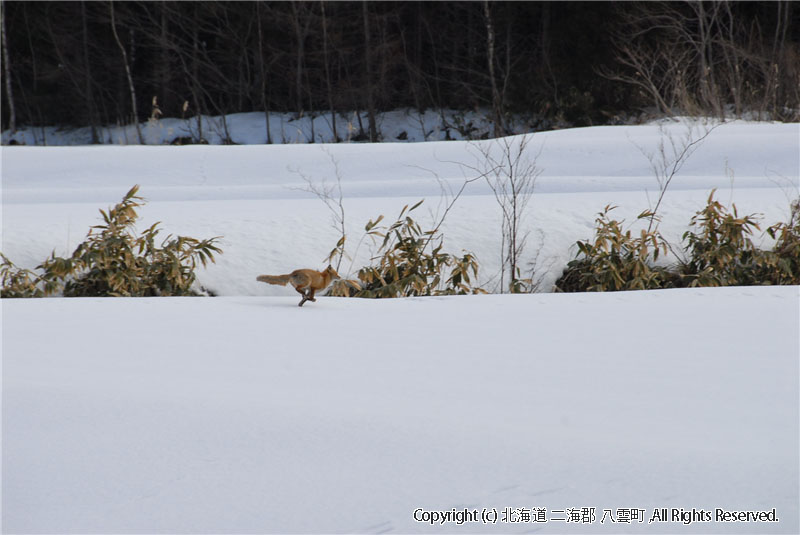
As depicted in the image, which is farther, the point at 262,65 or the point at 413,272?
the point at 262,65

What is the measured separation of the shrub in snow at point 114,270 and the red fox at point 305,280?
1065 millimetres

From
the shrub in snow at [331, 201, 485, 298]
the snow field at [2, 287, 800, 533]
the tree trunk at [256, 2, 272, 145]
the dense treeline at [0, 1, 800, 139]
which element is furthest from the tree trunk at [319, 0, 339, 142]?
the snow field at [2, 287, 800, 533]

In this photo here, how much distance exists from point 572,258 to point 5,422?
9.30 feet

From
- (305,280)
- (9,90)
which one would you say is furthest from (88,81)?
(305,280)

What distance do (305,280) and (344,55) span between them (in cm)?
1114

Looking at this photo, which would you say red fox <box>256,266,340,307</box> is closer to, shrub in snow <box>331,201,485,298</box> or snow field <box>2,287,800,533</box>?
snow field <box>2,287,800,533</box>

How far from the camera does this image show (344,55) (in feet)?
41.2

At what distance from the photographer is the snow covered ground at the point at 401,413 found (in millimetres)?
1043

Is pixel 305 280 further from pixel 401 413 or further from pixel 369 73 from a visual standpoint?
pixel 369 73

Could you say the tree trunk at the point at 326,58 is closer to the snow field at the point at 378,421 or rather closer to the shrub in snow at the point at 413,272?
the shrub in snow at the point at 413,272

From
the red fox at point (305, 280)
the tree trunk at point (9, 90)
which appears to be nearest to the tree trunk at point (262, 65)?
the tree trunk at point (9, 90)

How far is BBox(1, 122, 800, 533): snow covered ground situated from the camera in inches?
41.1

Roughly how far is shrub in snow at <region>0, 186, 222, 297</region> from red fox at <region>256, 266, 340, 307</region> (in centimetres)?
106

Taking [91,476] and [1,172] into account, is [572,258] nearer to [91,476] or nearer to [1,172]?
[91,476]
